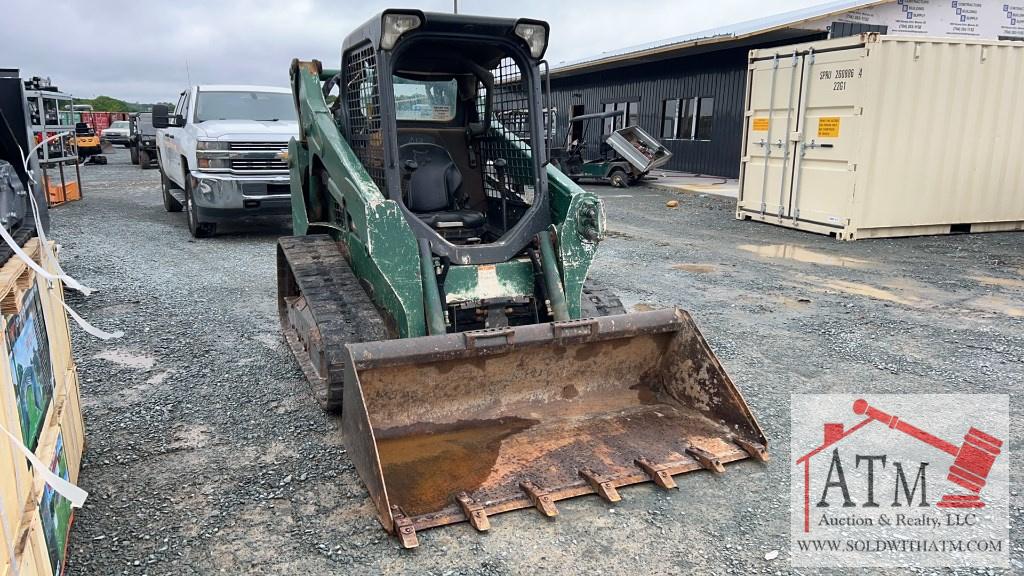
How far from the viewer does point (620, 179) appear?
1852 centimetres

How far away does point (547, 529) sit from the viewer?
3217 mm

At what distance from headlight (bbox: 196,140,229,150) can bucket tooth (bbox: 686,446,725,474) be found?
805 cm

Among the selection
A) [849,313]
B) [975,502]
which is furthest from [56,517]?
[849,313]

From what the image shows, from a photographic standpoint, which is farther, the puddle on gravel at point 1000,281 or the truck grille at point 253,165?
the truck grille at point 253,165

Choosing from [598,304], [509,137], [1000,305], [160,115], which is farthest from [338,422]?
[160,115]

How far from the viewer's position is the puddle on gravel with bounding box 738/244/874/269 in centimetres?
898

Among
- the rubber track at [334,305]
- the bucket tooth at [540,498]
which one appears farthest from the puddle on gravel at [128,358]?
the bucket tooth at [540,498]

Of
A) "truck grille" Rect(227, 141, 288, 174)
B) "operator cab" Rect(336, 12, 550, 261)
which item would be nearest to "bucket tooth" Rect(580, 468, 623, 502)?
"operator cab" Rect(336, 12, 550, 261)

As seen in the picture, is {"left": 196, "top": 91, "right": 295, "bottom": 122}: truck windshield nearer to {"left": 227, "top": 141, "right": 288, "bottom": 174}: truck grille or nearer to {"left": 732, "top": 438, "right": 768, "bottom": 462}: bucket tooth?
{"left": 227, "top": 141, "right": 288, "bottom": 174}: truck grille

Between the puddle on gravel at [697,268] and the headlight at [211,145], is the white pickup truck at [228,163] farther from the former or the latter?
the puddle on gravel at [697,268]

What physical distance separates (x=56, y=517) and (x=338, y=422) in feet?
5.61

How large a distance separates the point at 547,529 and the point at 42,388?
2.13 meters

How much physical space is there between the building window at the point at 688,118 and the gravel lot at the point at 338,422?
11.0m

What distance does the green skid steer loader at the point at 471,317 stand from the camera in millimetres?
3574
